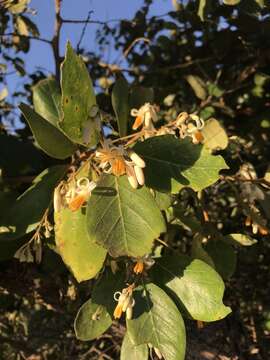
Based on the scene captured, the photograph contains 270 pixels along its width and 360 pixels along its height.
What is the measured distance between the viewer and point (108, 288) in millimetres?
1280

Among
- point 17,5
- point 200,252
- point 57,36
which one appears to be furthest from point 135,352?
point 17,5

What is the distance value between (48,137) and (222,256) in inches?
24.6

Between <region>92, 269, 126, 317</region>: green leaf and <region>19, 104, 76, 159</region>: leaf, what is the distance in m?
0.32

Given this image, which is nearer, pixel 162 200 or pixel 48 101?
pixel 162 200

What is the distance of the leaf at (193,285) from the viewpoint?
1229 millimetres

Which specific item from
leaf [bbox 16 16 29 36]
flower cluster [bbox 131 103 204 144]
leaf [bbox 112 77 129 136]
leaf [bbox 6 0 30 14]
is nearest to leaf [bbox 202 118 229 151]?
flower cluster [bbox 131 103 204 144]

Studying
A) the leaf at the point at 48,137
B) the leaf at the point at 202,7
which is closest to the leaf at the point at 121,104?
the leaf at the point at 48,137

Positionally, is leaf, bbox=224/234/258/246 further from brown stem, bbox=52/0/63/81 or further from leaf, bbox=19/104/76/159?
brown stem, bbox=52/0/63/81

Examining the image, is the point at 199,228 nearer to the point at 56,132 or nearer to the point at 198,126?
the point at 198,126

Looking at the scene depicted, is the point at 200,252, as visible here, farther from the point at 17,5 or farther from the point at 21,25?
the point at 21,25

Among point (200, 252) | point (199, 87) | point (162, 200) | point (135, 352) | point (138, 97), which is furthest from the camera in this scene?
point (199, 87)

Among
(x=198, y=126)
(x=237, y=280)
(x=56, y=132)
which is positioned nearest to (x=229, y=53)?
(x=237, y=280)

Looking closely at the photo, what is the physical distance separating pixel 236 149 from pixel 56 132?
2.12 feet

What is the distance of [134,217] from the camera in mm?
1109
